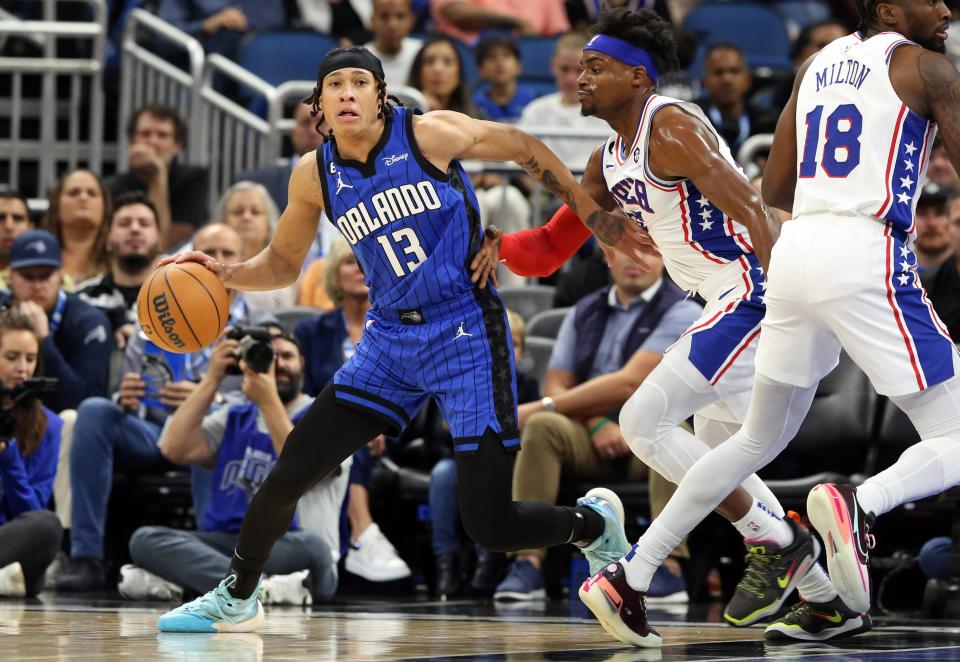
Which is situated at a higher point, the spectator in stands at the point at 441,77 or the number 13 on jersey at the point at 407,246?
the spectator in stands at the point at 441,77

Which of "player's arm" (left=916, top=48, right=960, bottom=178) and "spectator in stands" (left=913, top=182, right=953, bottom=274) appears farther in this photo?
"spectator in stands" (left=913, top=182, right=953, bottom=274)

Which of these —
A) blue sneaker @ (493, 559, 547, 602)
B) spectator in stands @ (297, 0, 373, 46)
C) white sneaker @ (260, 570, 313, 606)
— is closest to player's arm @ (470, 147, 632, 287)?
white sneaker @ (260, 570, 313, 606)

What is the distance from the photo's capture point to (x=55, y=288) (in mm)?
8953

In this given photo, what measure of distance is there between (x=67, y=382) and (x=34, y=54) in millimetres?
4132

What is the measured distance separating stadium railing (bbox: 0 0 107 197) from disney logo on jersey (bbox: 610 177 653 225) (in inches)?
260

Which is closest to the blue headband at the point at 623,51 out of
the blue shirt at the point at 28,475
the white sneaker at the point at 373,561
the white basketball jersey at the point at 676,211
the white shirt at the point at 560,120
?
the white basketball jersey at the point at 676,211

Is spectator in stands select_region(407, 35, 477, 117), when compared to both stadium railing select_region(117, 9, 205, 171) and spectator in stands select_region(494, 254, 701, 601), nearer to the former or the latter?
stadium railing select_region(117, 9, 205, 171)

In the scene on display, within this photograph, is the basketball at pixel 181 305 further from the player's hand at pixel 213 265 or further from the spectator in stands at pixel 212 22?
the spectator in stands at pixel 212 22

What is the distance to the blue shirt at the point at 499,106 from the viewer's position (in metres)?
11.9

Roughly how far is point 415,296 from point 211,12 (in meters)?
8.04

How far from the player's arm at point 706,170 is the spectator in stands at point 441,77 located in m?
5.70

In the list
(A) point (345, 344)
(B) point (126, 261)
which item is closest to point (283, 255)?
(A) point (345, 344)

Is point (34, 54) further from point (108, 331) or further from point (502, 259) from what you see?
point (502, 259)

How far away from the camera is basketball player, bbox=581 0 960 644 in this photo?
4.67m
